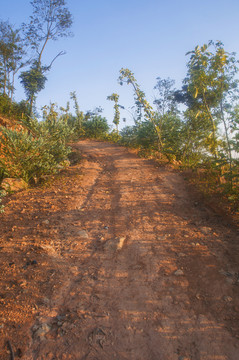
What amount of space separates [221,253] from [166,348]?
5.19 ft

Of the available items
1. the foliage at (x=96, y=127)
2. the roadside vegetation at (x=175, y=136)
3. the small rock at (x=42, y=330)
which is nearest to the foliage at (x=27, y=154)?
the roadside vegetation at (x=175, y=136)

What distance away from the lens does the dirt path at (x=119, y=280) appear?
1.85 meters

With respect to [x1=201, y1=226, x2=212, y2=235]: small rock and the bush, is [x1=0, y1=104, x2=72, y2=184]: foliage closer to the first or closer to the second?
the bush

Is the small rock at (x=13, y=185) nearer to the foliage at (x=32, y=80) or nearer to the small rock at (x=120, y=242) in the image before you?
the small rock at (x=120, y=242)

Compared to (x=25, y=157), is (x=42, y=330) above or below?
below

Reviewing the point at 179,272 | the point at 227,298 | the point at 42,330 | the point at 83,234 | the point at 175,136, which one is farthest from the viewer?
the point at 175,136

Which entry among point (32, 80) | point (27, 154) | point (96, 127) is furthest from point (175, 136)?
point (32, 80)

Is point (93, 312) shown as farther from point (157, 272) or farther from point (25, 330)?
point (157, 272)

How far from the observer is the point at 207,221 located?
3.88 m

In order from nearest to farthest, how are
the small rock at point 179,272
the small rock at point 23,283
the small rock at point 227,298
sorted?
the small rock at point 227,298 → the small rock at point 23,283 → the small rock at point 179,272

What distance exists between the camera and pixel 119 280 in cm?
254

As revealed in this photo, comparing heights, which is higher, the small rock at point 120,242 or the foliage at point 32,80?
the foliage at point 32,80

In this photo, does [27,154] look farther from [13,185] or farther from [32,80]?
[32,80]

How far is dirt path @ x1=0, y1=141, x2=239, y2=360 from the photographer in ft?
6.07
